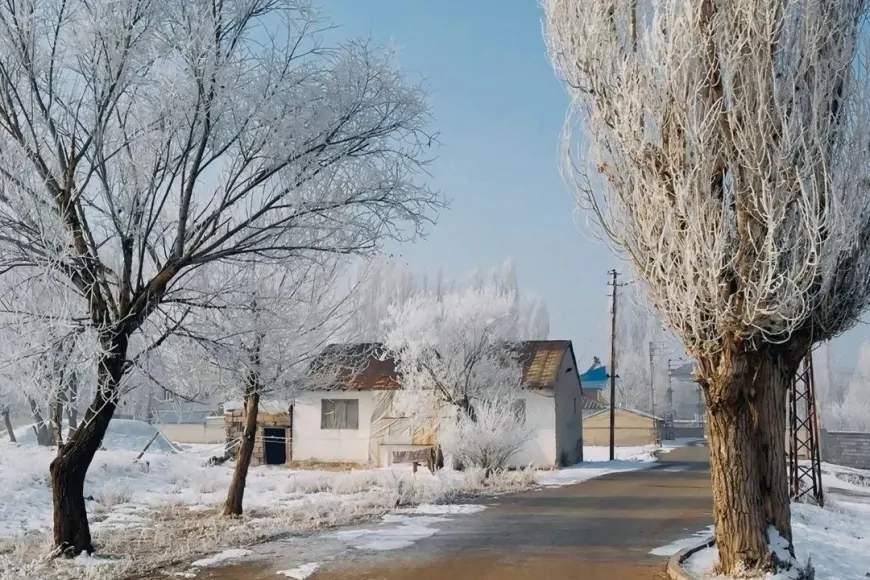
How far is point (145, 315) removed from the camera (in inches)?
391

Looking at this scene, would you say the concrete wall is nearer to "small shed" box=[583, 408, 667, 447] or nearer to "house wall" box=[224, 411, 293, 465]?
"small shed" box=[583, 408, 667, 447]

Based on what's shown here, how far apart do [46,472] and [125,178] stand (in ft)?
39.4

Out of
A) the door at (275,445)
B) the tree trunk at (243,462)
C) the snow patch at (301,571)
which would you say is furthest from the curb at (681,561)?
the door at (275,445)

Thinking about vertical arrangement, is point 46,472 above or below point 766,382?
below

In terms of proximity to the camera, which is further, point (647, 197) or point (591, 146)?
point (591, 146)

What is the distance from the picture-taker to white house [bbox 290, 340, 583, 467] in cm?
3212

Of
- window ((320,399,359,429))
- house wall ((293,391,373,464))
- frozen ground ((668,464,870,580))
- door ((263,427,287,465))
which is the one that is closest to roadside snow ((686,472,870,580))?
frozen ground ((668,464,870,580))

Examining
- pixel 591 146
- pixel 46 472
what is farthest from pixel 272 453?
pixel 591 146

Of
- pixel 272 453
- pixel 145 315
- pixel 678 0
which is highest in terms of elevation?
pixel 678 0

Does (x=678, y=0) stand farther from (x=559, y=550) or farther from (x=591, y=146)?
(x=559, y=550)

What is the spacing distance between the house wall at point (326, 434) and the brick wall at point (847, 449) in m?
26.9

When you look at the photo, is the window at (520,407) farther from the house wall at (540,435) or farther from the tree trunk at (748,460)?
the tree trunk at (748,460)

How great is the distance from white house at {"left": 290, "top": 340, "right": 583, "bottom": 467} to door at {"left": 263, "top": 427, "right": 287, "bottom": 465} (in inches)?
42.4

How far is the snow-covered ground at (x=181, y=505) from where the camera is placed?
1070 centimetres
